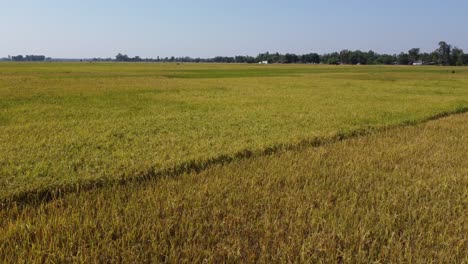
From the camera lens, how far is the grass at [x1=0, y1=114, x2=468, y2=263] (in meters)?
3.81

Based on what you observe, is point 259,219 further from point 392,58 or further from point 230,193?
point 392,58

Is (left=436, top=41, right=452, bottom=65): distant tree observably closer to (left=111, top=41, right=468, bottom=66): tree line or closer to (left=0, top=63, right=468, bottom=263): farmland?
(left=111, top=41, right=468, bottom=66): tree line

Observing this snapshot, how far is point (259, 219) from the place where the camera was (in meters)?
4.65

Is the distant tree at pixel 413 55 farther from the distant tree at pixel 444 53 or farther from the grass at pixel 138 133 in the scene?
the grass at pixel 138 133

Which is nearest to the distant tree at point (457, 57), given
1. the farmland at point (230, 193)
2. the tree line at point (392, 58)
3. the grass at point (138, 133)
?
the tree line at point (392, 58)

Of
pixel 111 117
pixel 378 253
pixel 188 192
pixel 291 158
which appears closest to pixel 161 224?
pixel 188 192

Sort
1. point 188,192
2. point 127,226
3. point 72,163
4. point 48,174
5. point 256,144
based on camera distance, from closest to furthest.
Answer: point 127,226 → point 188,192 → point 48,174 → point 72,163 → point 256,144

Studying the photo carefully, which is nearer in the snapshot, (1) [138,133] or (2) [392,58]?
(1) [138,133]

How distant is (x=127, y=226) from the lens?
4.28 m

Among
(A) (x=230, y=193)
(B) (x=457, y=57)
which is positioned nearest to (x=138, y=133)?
(A) (x=230, y=193)

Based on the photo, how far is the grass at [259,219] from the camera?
3.81m

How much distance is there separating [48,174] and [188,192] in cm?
235

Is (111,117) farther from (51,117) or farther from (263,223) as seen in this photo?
(263,223)

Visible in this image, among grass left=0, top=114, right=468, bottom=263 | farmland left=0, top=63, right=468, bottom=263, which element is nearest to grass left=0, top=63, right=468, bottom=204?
farmland left=0, top=63, right=468, bottom=263
